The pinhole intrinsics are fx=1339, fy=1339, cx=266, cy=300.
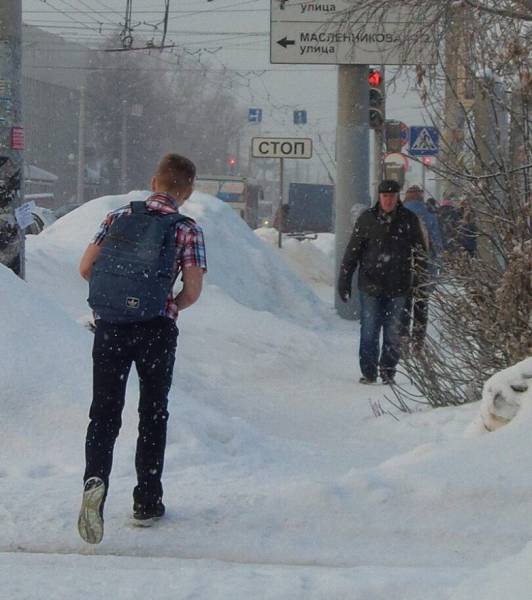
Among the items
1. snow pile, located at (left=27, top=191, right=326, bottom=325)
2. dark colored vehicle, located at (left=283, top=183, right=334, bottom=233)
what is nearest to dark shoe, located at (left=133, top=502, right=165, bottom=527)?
snow pile, located at (left=27, top=191, right=326, bottom=325)

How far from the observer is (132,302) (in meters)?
5.24

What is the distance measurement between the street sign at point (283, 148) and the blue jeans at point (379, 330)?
331 inches

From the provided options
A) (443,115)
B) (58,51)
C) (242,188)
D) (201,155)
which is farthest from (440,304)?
(201,155)

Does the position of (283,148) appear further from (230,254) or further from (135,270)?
(135,270)

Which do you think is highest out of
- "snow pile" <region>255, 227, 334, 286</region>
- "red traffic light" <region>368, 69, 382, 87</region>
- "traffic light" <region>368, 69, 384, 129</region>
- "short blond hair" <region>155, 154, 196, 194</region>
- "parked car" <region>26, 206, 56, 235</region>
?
"red traffic light" <region>368, 69, 382, 87</region>

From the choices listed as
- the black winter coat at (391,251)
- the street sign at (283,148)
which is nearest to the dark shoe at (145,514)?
the black winter coat at (391,251)

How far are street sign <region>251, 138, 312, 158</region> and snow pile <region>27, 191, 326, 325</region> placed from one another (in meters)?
1.03

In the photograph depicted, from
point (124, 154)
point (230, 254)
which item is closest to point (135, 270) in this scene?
point (230, 254)

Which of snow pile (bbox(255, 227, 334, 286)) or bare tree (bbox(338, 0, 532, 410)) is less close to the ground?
bare tree (bbox(338, 0, 532, 410))

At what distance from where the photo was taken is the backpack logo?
5.24 metres

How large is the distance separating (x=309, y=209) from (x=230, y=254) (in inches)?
1113

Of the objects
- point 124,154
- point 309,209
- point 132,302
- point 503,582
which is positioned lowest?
point 309,209

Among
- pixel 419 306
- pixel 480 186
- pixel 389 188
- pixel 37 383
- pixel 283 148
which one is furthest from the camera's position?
pixel 283 148

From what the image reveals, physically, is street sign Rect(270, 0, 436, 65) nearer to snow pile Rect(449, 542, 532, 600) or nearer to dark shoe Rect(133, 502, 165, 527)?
dark shoe Rect(133, 502, 165, 527)
